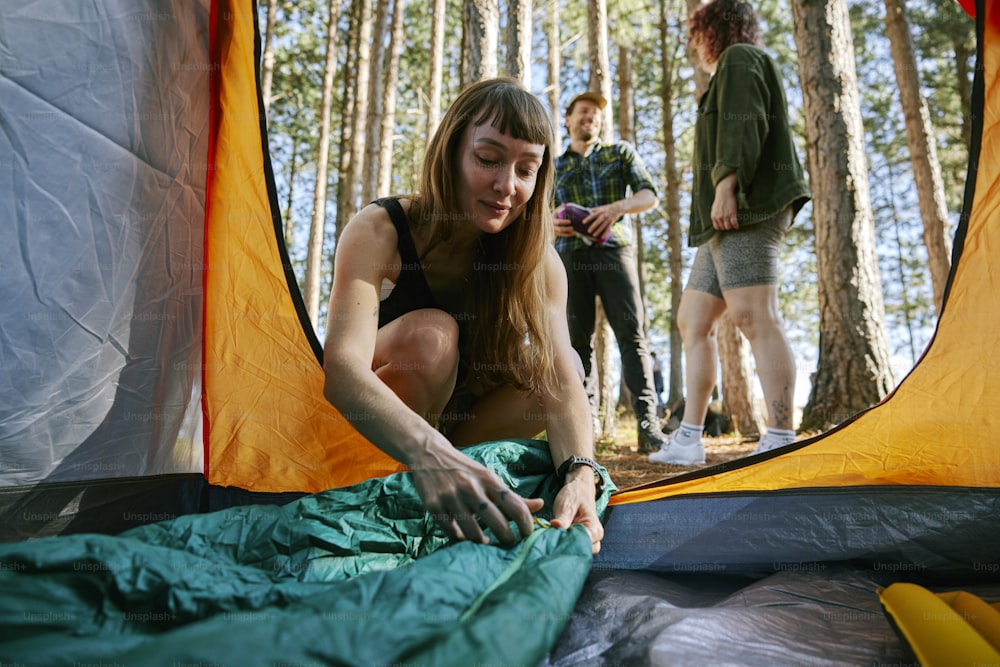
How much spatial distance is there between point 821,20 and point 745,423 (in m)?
2.80

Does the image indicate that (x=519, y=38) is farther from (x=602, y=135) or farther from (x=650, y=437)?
(x=650, y=437)

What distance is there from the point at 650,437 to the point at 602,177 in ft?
4.66

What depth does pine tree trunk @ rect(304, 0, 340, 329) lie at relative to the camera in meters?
7.79

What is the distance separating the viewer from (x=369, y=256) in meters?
1.40

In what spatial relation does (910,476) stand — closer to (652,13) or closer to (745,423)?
(745,423)

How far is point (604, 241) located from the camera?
10.4ft

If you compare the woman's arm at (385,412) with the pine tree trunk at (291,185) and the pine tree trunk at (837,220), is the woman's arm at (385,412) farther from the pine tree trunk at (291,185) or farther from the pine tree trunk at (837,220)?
the pine tree trunk at (291,185)

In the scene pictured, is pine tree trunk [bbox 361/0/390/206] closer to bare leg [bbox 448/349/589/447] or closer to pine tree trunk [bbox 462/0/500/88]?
pine tree trunk [bbox 462/0/500/88]

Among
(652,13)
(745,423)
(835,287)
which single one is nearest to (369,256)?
(835,287)

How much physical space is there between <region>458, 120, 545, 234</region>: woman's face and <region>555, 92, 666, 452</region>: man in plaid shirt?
1687mm

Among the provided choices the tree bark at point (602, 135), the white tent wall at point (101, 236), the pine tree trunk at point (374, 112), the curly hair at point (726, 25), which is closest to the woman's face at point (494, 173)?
the white tent wall at point (101, 236)

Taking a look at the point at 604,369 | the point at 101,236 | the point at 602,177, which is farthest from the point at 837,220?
the point at 101,236

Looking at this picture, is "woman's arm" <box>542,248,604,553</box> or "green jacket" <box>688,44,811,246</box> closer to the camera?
"woman's arm" <box>542,248,604,553</box>

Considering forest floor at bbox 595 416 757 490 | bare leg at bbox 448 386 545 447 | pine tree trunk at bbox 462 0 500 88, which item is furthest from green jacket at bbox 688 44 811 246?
pine tree trunk at bbox 462 0 500 88
